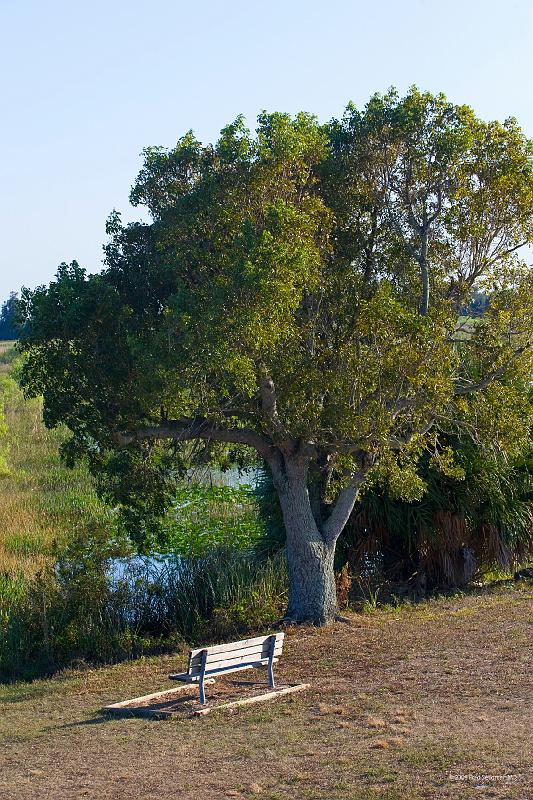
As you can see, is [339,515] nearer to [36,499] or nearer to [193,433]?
[193,433]

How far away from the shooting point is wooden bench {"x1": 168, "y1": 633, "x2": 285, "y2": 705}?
378 inches

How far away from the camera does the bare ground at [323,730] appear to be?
697 cm

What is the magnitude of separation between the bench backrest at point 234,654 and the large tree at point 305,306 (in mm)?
2700

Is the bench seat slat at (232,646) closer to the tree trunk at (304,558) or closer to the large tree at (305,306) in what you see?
the large tree at (305,306)

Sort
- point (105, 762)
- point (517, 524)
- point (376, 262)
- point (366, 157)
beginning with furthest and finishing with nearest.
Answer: point (517, 524) < point (376, 262) < point (366, 157) < point (105, 762)

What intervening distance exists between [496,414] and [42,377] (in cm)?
590

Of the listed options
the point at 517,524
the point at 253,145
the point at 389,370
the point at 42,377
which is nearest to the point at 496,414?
the point at 389,370

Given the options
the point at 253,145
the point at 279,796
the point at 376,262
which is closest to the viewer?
the point at 279,796

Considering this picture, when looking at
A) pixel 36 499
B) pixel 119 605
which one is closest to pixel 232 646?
pixel 119 605

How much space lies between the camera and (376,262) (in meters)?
13.4

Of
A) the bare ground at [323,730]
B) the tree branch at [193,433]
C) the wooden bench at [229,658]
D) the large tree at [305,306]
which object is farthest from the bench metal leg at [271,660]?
the tree branch at [193,433]

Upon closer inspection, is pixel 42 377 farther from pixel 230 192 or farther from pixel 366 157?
pixel 366 157

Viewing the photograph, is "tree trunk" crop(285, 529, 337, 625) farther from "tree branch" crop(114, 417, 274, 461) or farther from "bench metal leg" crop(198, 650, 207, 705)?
"bench metal leg" crop(198, 650, 207, 705)

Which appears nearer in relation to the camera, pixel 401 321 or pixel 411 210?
pixel 401 321
